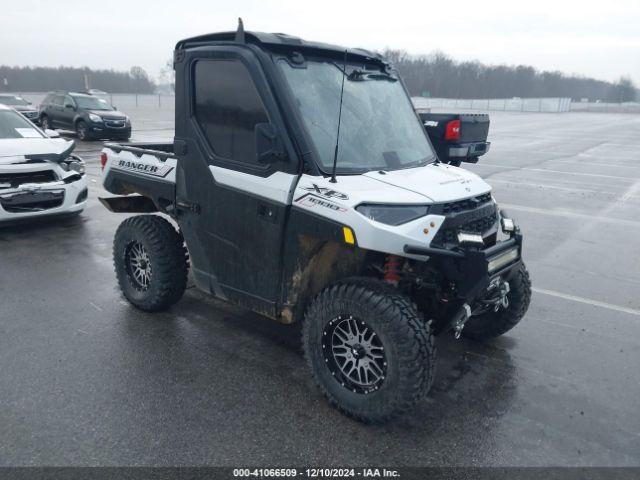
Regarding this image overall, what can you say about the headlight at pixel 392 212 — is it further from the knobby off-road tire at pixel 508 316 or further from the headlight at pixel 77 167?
the headlight at pixel 77 167

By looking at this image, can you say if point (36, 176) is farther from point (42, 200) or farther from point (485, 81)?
point (485, 81)

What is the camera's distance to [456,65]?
347 ft

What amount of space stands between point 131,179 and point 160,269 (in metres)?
0.90

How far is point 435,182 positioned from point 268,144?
115 centimetres

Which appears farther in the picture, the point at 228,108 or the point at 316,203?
the point at 228,108

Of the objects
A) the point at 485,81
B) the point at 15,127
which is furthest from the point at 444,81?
the point at 15,127

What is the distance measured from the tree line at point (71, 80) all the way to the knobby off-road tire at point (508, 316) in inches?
2272

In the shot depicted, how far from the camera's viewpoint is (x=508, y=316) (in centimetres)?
419

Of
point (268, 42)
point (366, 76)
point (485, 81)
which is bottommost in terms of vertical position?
point (366, 76)

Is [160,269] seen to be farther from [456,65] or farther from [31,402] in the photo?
[456,65]

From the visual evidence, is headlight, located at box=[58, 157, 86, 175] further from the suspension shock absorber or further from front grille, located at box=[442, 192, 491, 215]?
front grille, located at box=[442, 192, 491, 215]

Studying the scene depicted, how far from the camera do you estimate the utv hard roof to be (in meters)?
3.49

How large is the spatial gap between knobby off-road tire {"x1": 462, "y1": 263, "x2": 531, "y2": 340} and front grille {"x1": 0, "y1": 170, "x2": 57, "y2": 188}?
586cm

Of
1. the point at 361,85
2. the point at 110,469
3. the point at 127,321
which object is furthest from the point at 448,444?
the point at 127,321
